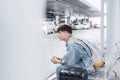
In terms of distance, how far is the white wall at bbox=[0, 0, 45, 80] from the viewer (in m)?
0.55

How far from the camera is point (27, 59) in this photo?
59 cm

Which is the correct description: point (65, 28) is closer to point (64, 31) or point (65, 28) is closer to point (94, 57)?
point (64, 31)

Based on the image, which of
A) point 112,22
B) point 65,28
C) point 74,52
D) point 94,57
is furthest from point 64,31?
point 112,22

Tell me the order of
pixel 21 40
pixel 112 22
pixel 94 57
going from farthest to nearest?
1. pixel 112 22
2. pixel 94 57
3. pixel 21 40

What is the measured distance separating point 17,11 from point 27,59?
125 millimetres

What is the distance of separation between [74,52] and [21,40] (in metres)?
2.02

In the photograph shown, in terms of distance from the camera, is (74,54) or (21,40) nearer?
(21,40)

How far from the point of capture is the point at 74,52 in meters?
2.57

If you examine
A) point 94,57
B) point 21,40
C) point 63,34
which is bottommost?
point 94,57

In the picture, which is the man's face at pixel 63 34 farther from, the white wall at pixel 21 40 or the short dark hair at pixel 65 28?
the white wall at pixel 21 40

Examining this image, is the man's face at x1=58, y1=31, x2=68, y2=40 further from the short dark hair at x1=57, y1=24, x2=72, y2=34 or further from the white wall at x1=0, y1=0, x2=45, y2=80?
the white wall at x1=0, y1=0, x2=45, y2=80

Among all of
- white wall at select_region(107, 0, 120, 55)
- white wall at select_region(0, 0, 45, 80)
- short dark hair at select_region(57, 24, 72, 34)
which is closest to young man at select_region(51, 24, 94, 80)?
short dark hair at select_region(57, 24, 72, 34)

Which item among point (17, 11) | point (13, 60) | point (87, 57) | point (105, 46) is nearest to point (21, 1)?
point (17, 11)

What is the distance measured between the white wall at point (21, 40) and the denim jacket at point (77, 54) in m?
1.96
